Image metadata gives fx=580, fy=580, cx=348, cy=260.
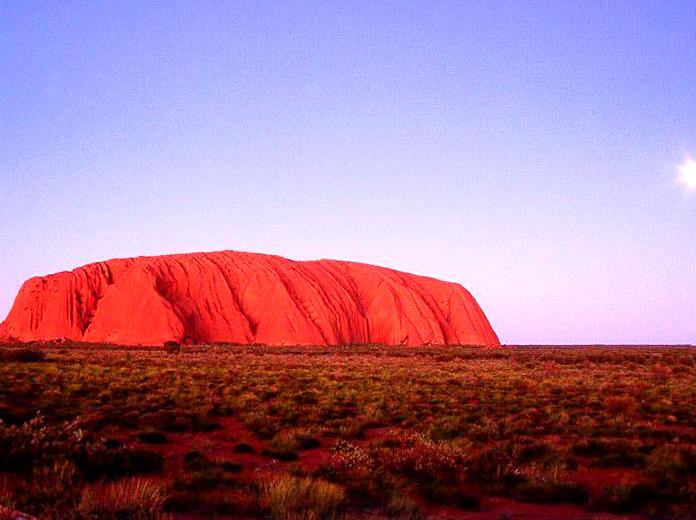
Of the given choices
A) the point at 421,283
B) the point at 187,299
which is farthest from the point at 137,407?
the point at 421,283

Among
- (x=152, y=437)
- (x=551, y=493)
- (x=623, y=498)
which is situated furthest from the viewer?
(x=152, y=437)

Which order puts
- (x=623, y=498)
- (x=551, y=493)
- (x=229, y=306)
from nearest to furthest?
1. (x=623, y=498)
2. (x=551, y=493)
3. (x=229, y=306)

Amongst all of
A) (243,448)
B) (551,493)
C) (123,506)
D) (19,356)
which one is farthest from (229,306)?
(123,506)

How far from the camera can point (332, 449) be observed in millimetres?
10086

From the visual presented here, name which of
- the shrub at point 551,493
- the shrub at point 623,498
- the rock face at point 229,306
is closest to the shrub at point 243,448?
the shrub at point 551,493

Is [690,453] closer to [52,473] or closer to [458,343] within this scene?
[52,473]

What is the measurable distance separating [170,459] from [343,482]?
3245 millimetres

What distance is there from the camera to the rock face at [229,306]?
57344 millimetres

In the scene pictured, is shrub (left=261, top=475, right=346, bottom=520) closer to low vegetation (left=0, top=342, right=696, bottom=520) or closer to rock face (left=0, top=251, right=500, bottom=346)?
low vegetation (left=0, top=342, right=696, bottom=520)

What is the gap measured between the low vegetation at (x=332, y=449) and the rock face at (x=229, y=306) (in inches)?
1510

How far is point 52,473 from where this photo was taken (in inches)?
267

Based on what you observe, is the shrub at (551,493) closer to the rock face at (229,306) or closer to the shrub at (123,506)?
the shrub at (123,506)

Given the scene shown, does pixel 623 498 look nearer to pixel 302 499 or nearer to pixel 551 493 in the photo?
pixel 551 493

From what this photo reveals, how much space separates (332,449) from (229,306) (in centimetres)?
5266
